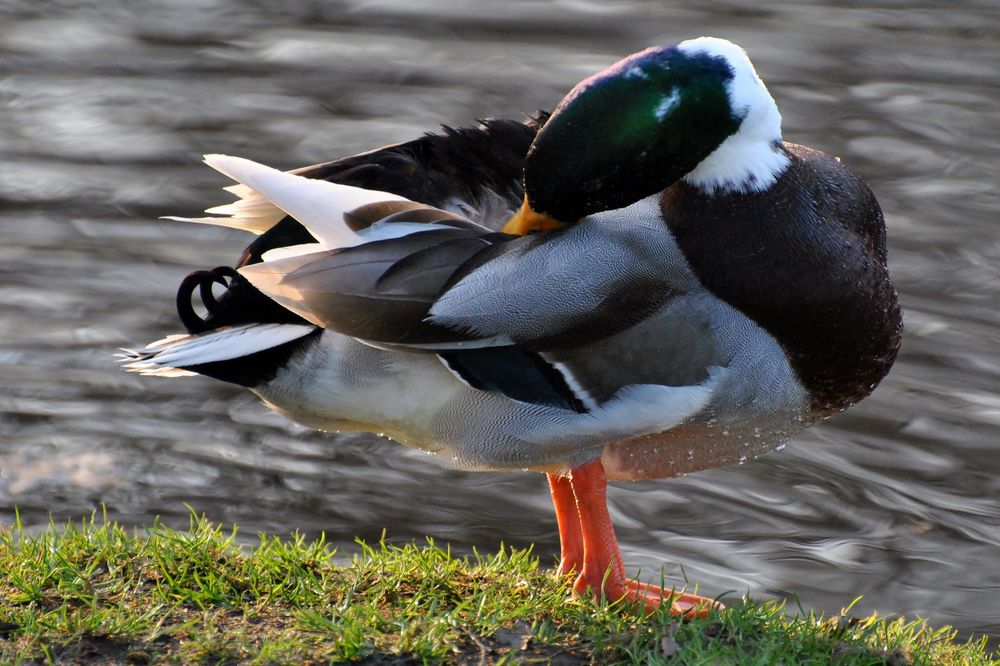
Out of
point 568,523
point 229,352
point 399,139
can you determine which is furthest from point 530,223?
Result: point 399,139

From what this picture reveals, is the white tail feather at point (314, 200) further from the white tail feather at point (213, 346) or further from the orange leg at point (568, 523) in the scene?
the orange leg at point (568, 523)

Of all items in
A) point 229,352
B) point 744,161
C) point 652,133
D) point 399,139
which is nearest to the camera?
point 652,133

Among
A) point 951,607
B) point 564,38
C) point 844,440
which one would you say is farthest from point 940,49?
point 951,607

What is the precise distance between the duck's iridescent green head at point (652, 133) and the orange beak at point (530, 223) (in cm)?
2

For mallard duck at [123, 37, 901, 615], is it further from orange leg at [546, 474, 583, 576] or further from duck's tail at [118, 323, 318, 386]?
orange leg at [546, 474, 583, 576]

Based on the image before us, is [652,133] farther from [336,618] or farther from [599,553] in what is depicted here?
[336,618]

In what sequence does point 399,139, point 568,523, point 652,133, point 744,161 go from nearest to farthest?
1. point 652,133
2. point 744,161
3. point 568,523
4. point 399,139

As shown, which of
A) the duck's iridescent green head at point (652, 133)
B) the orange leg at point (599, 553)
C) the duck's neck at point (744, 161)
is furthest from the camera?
the orange leg at point (599, 553)

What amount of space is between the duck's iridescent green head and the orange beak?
0.06 ft

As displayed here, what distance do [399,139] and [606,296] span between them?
5.05 m

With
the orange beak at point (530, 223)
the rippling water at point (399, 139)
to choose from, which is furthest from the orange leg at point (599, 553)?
the rippling water at point (399, 139)

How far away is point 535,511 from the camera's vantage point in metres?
5.82

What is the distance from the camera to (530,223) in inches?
163

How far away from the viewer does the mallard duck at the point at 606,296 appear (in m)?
4.00
